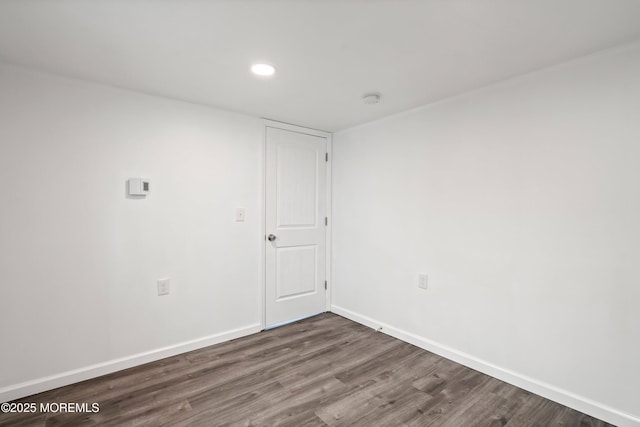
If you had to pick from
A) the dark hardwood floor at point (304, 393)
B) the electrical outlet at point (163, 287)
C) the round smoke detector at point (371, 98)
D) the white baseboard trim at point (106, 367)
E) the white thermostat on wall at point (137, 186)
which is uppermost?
the round smoke detector at point (371, 98)

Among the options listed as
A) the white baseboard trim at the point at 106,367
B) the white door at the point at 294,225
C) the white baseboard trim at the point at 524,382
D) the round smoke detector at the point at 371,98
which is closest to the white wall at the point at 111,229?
the white baseboard trim at the point at 106,367

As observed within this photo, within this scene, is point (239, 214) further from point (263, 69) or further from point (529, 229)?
point (529, 229)

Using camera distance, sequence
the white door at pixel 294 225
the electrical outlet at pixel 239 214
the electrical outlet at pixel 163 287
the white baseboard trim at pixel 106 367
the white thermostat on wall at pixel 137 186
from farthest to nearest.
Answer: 1. the white door at pixel 294 225
2. the electrical outlet at pixel 239 214
3. the electrical outlet at pixel 163 287
4. the white thermostat on wall at pixel 137 186
5. the white baseboard trim at pixel 106 367

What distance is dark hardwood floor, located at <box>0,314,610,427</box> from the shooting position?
1.80 meters

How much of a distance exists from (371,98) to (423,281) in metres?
1.65

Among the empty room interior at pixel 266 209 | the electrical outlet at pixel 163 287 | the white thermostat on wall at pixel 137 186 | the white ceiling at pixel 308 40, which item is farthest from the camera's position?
the electrical outlet at pixel 163 287

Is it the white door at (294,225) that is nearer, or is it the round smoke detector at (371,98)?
the round smoke detector at (371,98)

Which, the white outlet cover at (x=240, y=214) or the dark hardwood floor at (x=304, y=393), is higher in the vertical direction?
the white outlet cover at (x=240, y=214)

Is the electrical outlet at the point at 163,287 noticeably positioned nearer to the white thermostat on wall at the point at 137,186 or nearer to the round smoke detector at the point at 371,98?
the white thermostat on wall at the point at 137,186

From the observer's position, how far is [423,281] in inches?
108

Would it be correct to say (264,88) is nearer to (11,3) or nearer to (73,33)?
(73,33)

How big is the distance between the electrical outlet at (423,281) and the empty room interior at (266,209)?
0.04 ft

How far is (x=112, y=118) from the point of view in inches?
90.8

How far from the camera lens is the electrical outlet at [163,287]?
2518mm
